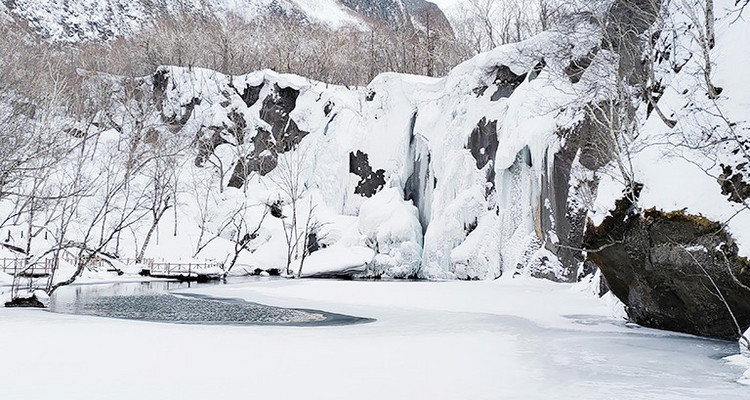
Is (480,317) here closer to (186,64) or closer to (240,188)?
(240,188)

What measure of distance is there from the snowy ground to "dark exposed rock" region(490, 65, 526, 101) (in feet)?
44.4

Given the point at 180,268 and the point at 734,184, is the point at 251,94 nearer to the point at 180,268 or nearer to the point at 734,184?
the point at 180,268

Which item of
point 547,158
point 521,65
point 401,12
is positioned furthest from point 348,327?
point 401,12

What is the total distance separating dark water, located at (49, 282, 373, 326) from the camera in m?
9.29

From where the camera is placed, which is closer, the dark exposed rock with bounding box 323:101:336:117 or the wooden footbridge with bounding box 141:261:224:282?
the wooden footbridge with bounding box 141:261:224:282

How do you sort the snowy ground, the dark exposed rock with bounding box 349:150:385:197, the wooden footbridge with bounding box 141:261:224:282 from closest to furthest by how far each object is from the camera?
the snowy ground
the wooden footbridge with bounding box 141:261:224:282
the dark exposed rock with bounding box 349:150:385:197

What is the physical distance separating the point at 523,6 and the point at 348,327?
26.6 meters

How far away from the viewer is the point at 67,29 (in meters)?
43.6

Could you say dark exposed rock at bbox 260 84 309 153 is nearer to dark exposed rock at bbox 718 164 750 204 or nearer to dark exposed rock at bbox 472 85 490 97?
dark exposed rock at bbox 472 85 490 97

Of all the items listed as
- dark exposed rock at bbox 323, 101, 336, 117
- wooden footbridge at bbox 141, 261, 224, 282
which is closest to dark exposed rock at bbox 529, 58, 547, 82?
wooden footbridge at bbox 141, 261, 224, 282

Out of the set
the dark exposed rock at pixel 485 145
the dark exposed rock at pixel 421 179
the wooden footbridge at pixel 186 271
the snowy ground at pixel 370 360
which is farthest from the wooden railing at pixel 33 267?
the dark exposed rock at pixel 485 145

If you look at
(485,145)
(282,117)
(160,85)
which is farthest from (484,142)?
(160,85)

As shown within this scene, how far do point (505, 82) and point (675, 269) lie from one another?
15.7 m

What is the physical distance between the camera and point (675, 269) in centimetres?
693
